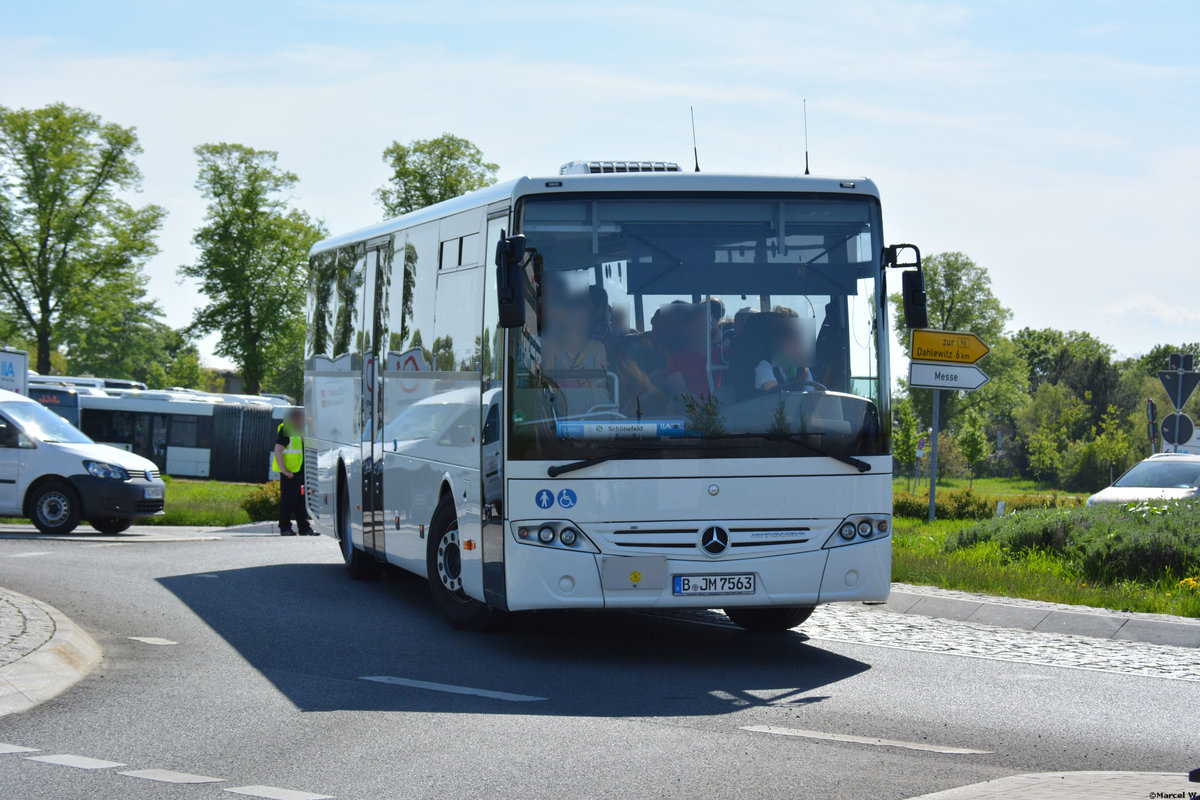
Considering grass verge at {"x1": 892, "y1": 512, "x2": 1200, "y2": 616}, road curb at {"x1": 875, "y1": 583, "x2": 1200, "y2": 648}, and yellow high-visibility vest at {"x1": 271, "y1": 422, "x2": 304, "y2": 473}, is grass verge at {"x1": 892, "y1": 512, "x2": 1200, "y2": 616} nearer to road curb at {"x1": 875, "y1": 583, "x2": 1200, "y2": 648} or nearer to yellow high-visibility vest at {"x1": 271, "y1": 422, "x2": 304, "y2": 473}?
road curb at {"x1": 875, "y1": 583, "x2": 1200, "y2": 648}

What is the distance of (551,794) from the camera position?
6.23 meters

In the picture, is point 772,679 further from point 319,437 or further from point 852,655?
point 319,437

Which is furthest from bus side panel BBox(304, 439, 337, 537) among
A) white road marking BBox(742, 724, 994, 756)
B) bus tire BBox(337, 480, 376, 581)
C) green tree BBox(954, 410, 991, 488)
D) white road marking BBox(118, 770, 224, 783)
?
green tree BBox(954, 410, 991, 488)

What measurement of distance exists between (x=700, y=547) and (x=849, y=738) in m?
2.43

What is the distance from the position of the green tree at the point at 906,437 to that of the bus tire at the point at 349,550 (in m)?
56.4

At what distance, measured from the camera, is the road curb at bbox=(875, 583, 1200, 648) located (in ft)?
36.6

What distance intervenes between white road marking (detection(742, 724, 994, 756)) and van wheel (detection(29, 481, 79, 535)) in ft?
53.7

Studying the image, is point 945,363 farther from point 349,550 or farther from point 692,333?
point 692,333

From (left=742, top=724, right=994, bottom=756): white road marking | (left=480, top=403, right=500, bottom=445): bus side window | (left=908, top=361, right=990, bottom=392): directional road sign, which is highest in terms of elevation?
(left=908, top=361, right=990, bottom=392): directional road sign

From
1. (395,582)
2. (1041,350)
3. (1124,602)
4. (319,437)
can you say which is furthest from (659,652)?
(1041,350)

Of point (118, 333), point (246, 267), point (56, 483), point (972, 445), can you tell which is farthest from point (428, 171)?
point (56, 483)

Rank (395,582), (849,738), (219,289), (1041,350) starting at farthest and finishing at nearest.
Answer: (1041,350), (219,289), (395,582), (849,738)

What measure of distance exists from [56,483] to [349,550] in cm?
835

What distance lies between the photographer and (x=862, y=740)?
7.42 metres
